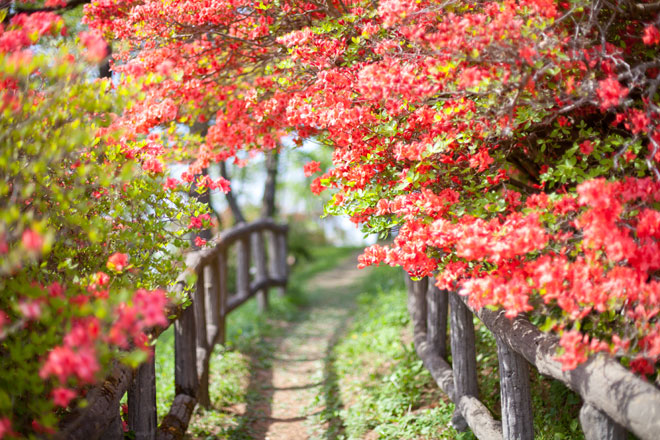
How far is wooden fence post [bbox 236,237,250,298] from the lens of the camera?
1023cm

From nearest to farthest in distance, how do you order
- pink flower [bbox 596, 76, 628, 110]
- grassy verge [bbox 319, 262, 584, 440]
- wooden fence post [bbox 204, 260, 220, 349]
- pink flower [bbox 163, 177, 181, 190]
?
pink flower [bbox 596, 76, 628, 110]
pink flower [bbox 163, 177, 181, 190]
grassy verge [bbox 319, 262, 584, 440]
wooden fence post [bbox 204, 260, 220, 349]

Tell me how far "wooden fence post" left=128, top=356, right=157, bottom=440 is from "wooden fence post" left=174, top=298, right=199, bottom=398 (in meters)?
1.09

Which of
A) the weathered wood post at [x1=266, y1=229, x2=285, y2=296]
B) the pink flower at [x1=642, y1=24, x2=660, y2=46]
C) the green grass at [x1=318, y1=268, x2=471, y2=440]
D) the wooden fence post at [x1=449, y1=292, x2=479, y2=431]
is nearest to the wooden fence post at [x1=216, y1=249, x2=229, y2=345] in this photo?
the green grass at [x1=318, y1=268, x2=471, y2=440]

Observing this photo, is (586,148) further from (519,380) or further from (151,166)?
(151,166)

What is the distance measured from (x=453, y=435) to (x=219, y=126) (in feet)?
12.5

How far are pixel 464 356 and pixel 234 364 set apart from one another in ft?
12.9

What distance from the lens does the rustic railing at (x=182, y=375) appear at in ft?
10.5

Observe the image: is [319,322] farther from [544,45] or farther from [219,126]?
[544,45]

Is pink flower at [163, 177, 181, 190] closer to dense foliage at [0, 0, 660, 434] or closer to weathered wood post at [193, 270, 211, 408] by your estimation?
dense foliage at [0, 0, 660, 434]

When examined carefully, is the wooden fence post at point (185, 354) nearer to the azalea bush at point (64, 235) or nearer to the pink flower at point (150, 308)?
the azalea bush at point (64, 235)

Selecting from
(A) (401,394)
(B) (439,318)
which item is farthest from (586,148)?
(A) (401,394)

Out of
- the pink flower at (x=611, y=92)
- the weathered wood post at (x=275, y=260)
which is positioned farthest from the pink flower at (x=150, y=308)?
the weathered wood post at (x=275, y=260)

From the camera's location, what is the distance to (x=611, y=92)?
2.90m

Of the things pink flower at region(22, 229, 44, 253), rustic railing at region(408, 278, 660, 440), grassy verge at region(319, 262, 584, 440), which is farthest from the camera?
grassy verge at region(319, 262, 584, 440)
